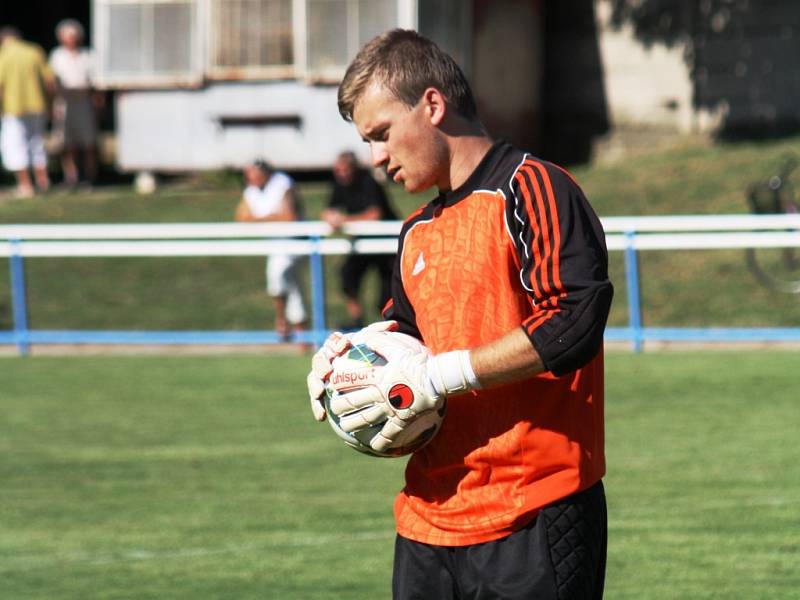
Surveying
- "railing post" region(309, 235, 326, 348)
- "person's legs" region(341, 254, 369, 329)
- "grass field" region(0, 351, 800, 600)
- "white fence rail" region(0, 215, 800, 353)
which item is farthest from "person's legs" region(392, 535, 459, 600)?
"person's legs" region(341, 254, 369, 329)

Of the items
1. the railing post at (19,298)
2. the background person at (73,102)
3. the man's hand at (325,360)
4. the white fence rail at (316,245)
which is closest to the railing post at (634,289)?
the white fence rail at (316,245)

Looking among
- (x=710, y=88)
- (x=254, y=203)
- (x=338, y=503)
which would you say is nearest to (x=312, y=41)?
(x=710, y=88)

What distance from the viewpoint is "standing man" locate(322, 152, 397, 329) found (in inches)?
616

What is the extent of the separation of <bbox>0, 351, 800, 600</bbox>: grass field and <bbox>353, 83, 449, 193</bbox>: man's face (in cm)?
325

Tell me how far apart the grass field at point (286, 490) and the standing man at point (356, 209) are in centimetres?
228

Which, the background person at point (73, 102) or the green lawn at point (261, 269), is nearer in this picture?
the green lawn at point (261, 269)

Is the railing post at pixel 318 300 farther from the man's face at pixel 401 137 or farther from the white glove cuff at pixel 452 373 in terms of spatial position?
the white glove cuff at pixel 452 373

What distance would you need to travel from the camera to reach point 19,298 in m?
15.6

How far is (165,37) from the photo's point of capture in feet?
79.0

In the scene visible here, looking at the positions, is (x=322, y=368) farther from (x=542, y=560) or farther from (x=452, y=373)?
(x=542, y=560)

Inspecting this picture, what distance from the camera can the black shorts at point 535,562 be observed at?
3.73 metres

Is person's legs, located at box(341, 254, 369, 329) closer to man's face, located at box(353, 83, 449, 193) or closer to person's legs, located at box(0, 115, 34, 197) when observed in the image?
person's legs, located at box(0, 115, 34, 197)

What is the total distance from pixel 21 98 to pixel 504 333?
1920 cm

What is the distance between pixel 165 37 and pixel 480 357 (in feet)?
69.4
